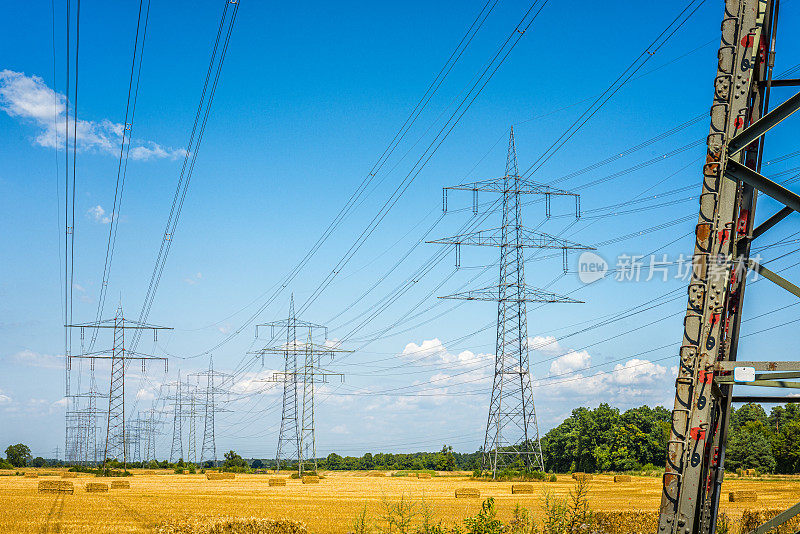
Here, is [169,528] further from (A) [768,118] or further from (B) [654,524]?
(A) [768,118]

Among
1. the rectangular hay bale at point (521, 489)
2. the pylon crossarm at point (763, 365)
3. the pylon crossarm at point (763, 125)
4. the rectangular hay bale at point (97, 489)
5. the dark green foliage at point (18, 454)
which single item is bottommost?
the dark green foliage at point (18, 454)

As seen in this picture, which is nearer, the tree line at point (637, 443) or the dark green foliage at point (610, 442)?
the tree line at point (637, 443)

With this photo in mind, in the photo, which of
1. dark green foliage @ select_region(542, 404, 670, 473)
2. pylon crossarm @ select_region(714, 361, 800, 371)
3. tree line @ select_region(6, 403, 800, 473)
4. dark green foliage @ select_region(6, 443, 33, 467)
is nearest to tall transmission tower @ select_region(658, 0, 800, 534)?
pylon crossarm @ select_region(714, 361, 800, 371)

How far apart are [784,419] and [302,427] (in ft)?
252

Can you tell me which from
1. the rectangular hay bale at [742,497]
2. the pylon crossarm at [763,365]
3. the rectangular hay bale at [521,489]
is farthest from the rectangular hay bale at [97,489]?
the pylon crossarm at [763,365]

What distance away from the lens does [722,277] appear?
7.32 meters

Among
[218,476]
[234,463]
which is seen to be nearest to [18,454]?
[234,463]

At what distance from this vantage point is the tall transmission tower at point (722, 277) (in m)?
7.32

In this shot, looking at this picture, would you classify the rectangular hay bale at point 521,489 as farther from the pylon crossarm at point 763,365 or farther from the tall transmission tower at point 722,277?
the pylon crossarm at point 763,365

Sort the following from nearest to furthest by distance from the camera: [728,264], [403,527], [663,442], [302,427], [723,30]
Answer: [728,264]
[723,30]
[403,527]
[302,427]
[663,442]

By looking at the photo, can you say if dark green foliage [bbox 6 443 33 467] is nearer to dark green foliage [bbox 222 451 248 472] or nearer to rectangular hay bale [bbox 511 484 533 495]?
dark green foliage [bbox 222 451 248 472]

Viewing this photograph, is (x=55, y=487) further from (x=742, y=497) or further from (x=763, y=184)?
(x=763, y=184)

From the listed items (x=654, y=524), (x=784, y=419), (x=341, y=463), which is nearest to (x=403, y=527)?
(x=654, y=524)

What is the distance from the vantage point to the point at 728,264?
24.5ft
